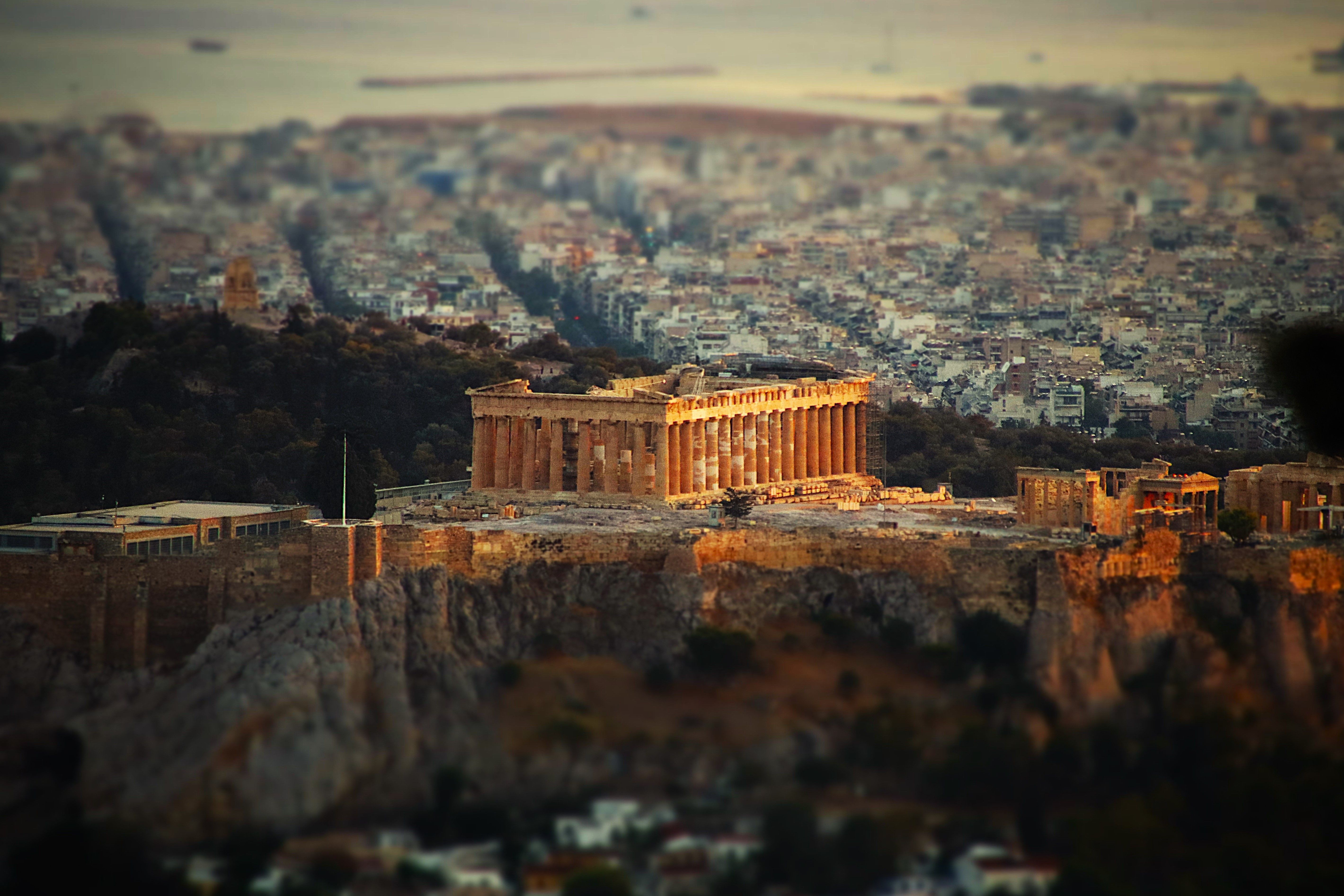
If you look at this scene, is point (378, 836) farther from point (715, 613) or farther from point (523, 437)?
point (523, 437)

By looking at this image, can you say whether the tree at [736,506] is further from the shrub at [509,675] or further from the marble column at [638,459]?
the shrub at [509,675]

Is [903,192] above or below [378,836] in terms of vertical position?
above

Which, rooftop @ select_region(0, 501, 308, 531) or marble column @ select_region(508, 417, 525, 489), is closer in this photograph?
rooftop @ select_region(0, 501, 308, 531)

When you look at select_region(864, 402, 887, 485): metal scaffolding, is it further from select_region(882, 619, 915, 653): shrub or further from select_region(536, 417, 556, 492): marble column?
select_region(882, 619, 915, 653): shrub

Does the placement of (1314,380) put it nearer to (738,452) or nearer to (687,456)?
(738,452)

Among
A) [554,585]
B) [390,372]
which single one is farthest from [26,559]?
[390,372]

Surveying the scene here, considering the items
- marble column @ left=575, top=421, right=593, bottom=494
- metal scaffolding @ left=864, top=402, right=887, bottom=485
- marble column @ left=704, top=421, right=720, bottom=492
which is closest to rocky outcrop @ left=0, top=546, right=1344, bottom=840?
marble column @ left=575, top=421, right=593, bottom=494

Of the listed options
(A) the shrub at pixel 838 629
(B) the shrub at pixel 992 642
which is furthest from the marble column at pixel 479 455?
(B) the shrub at pixel 992 642
